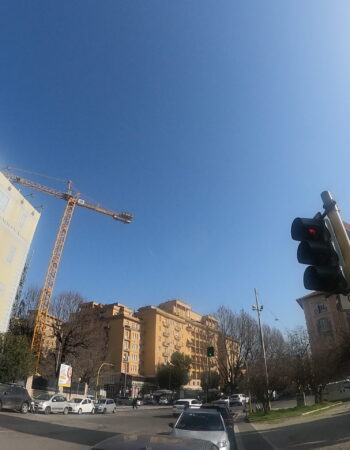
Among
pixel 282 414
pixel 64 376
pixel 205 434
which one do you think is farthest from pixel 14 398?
pixel 64 376

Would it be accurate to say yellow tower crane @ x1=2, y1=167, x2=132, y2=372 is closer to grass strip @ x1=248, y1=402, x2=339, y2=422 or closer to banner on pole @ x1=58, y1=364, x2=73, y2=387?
banner on pole @ x1=58, y1=364, x2=73, y2=387

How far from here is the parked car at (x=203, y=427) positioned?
29.0 ft

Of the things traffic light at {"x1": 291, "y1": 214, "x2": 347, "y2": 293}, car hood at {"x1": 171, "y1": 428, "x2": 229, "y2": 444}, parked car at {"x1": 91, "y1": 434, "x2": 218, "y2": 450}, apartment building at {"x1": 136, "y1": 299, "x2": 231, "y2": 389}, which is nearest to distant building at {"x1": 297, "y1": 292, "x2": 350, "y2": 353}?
apartment building at {"x1": 136, "y1": 299, "x2": 231, "y2": 389}

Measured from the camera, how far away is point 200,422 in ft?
31.7

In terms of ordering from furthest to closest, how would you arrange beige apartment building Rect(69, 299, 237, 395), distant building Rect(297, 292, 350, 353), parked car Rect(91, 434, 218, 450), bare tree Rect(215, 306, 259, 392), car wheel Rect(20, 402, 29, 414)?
beige apartment building Rect(69, 299, 237, 395) → distant building Rect(297, 292, 350, 353) → bare tree Rect(215, 306, 259, 392) → car wheel Rect(20, 402, 29, 414) → parked car Rect(91, 434, 218, 450)

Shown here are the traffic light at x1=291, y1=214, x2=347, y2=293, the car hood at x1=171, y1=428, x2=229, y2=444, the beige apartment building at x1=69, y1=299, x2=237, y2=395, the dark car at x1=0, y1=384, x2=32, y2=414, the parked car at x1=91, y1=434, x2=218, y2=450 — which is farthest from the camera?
the beige apartment building at x1=69, y1=299, x2=237, y2=395

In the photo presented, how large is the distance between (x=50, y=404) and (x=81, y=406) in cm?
427

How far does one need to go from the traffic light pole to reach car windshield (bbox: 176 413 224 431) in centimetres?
745

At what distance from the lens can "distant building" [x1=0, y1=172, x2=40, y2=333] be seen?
3762 cm

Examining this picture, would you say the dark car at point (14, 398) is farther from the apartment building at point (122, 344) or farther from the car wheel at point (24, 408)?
the apartment building at point (122, 344)

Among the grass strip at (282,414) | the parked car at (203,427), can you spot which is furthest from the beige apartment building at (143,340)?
the parked car at (203,427)

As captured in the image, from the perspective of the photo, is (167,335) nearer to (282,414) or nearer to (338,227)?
(282,414)

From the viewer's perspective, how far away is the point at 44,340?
5119cm

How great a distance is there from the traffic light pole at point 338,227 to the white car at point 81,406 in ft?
101
